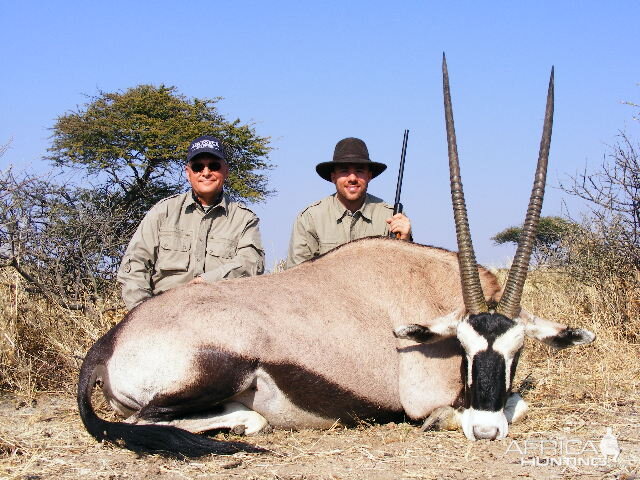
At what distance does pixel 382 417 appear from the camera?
4680mm

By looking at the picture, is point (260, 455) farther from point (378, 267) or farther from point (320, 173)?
point (320, 173)

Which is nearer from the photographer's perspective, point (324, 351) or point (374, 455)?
point (374, 455)

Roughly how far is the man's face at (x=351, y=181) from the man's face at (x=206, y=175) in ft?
4.34

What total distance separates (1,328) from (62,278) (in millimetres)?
1420

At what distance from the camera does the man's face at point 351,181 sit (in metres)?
6.91

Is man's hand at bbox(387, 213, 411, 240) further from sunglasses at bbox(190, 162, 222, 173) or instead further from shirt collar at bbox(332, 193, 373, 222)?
sunglasses at bbox(190, 162, 222, 173)

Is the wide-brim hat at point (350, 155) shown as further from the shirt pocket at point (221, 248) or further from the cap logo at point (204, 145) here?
the shirt pocket at point (221, 248)

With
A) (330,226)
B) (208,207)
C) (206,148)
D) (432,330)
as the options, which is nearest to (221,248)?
(208,207)

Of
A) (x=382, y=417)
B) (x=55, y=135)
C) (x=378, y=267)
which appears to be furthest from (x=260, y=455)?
(x=55, y=135)

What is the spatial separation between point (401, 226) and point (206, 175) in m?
1.77

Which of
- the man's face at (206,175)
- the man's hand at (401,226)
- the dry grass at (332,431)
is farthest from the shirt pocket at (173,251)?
the man's hand at (401,226)

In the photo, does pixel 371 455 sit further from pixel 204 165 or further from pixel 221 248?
pixel 204 165

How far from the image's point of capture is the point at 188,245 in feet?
19.7

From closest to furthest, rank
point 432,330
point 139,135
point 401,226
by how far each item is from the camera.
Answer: point 432,330 < point 401,226 < point 139,135
